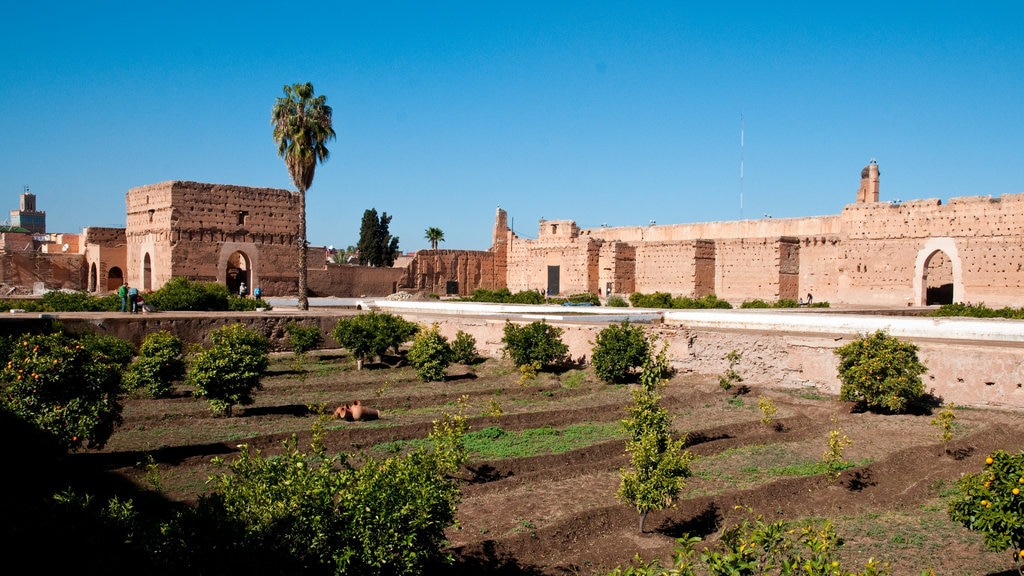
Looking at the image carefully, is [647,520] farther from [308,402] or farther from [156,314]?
[156,314]

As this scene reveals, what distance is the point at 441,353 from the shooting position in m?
15.3

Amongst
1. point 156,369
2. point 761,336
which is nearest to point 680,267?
point 761,336

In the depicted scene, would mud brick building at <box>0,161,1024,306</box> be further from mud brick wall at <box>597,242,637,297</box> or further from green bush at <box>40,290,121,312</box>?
green bush at <box>40,290,121,312</box>

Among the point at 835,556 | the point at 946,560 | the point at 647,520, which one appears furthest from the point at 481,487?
the point at 946,560

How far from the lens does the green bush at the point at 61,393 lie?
7.97 meters

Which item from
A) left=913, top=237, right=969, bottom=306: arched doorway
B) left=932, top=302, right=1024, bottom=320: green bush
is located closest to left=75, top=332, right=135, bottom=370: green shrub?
left=932, top=302, right=1024, bottom=320: green bush

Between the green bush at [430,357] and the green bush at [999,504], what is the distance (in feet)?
34.7

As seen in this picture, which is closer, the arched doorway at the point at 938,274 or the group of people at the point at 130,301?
the group of people at the point at 130,301

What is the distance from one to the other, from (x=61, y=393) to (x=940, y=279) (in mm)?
25915

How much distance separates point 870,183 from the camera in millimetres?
28906

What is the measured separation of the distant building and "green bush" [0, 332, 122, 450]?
6899cm

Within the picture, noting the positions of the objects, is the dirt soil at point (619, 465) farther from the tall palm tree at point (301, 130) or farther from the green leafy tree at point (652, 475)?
the tall palm tree at point (301, 130)

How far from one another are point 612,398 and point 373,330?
565 cm

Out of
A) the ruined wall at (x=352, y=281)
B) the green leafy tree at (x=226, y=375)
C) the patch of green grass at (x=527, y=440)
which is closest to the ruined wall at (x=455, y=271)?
the ruined wall at (x=352, y=281)
